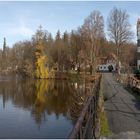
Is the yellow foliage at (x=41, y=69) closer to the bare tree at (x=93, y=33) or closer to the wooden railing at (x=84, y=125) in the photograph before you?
the bare tree at (x=93, y=33)

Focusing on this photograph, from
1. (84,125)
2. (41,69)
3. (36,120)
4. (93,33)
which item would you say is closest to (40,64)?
(41,69)

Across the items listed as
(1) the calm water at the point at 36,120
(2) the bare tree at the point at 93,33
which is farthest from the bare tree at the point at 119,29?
(1) the calm water at the point at 36,120

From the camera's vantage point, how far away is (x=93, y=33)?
60125 mm

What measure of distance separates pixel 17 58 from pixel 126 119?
104 metres

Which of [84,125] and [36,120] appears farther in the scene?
[36,120]

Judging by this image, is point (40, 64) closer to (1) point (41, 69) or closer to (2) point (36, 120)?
(1) point (41, 69)

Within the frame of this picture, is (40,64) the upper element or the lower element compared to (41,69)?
upper

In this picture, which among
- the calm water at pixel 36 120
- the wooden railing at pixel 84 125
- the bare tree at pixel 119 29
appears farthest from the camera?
the bare tree at pixel 119 29

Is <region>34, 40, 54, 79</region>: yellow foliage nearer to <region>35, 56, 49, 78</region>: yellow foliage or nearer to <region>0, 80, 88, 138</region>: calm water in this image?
<region>35, 56, 49, 78</region>: yellow foliage

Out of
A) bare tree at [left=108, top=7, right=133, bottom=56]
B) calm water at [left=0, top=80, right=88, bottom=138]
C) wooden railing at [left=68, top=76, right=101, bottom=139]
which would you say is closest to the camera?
wooden railing at [left=68, top=76, right=101, bottom=139]

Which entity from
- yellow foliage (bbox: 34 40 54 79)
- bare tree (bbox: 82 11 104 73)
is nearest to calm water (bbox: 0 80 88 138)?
bare tree (bbox: 82 11 104 73)

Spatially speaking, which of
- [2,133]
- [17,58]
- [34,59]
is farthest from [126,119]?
[17,58]

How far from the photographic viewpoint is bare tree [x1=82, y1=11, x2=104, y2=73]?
198 feet

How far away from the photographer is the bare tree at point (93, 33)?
198 ft
